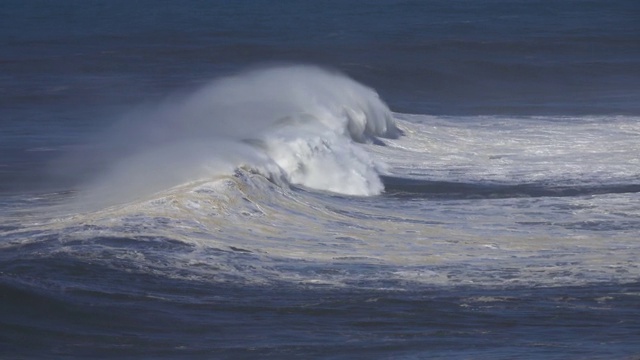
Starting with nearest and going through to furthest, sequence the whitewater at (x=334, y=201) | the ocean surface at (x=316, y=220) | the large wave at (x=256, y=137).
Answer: the ocean surface at (x=316, y=220) → the whitewater at (x=334, y=201) → the large wave at (x=256, y=137)

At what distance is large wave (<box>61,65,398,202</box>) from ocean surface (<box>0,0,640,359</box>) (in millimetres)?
64

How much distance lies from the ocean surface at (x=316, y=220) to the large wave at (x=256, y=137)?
0.06m

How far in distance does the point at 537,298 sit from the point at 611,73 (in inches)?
1257

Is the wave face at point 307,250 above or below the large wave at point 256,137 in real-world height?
below

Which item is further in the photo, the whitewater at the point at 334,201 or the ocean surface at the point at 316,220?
the whitewater at the point at 334,201

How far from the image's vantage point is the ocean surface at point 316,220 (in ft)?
32.9

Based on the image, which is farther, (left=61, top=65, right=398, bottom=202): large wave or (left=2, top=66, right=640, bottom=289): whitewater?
(left=61, top=65, right=398, bottom=202): large wave

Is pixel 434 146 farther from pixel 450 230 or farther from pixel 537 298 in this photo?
pixel 537 298

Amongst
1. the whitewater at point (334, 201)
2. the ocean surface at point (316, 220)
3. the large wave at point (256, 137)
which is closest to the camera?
the ocean surface at point (316, 220)

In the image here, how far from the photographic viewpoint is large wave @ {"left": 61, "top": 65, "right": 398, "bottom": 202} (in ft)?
54.2

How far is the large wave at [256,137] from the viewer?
1652cm

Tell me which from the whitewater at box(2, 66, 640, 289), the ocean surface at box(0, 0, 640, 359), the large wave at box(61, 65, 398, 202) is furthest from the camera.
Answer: the large wave at box(61, 65, 398, 202)

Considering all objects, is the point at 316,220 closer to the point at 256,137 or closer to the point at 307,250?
the point at 307,250

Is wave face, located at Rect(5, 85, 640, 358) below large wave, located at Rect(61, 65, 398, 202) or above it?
below
